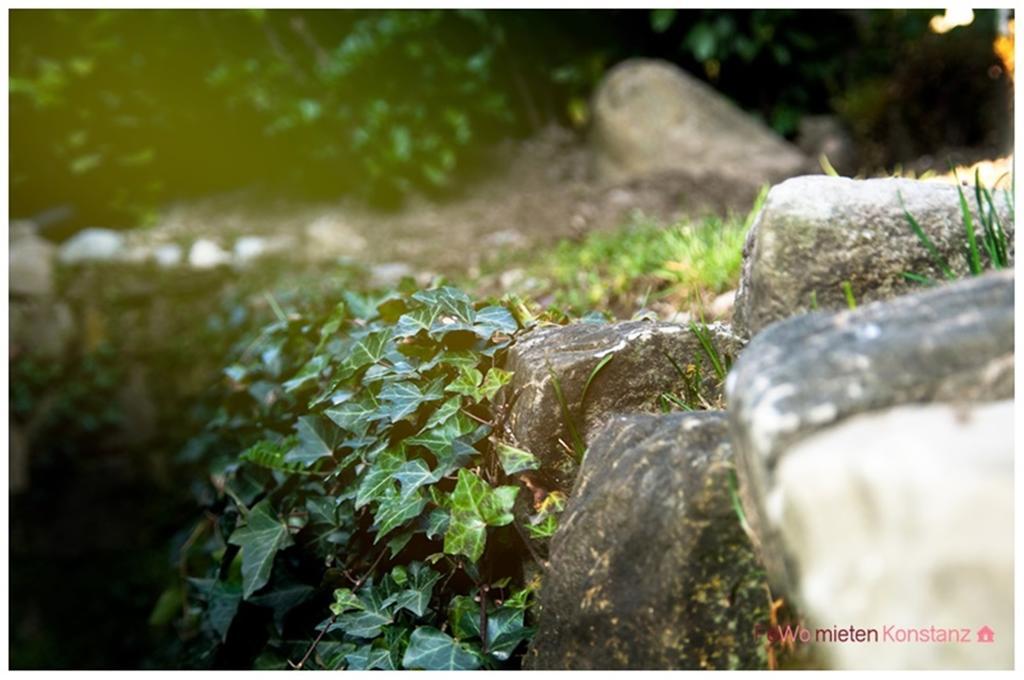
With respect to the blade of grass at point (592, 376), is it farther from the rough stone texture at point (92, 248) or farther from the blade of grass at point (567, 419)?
the rough stone texture at point (92, 248)

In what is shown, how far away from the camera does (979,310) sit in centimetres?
91

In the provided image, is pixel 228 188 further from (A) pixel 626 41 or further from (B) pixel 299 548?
(B) pixel 299 548

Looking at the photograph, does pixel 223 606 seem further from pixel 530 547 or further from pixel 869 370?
pixel 869 370

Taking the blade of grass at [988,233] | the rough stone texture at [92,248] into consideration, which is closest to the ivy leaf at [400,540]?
the blade of grass at [988,233]

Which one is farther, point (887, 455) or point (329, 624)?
point (329, 624)

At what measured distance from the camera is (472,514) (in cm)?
152

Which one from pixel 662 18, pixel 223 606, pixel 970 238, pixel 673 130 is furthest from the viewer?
pixel 662 18

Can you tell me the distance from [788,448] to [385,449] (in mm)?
1076

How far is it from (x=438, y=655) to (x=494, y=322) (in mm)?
703

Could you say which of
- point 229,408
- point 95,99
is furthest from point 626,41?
point 229,408

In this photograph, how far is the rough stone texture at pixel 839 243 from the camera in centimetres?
137

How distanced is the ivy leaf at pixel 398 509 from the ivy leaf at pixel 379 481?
25 millimetres

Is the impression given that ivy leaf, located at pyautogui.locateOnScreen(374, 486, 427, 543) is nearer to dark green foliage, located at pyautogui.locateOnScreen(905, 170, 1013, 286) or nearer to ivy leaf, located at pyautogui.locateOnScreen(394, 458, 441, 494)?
ivy leaf, located at pyautogui.locateOnScreen(394, 458, 441, 494)

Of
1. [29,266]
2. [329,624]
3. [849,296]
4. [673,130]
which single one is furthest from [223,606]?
[673,130]
